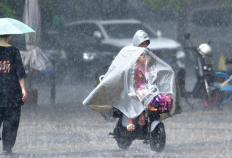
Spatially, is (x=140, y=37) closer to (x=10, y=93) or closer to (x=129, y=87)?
(x=129, y=87)

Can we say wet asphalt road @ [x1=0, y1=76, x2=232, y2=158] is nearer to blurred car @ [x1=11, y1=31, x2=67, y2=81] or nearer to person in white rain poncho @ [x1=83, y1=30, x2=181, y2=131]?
person in white rain poncho @ [x1=83, y1=30, x2=181, y2=131]

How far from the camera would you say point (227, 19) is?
32.3 m

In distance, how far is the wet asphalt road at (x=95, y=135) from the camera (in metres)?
11.7

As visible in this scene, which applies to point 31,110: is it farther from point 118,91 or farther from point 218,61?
point 218,61

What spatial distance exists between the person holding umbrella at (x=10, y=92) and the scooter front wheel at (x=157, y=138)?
169 cm

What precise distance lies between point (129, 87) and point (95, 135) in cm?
231

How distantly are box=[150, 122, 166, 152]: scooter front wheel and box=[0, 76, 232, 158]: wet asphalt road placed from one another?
0.27 feet

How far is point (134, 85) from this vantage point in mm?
11742

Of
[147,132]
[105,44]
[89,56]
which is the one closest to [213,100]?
[147,132]

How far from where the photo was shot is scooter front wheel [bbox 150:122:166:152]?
1159 centimetres

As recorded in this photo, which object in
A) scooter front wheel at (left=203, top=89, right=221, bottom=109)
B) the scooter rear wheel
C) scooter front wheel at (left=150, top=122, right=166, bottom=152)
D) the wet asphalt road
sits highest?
scooter front wheel at (left=150, top=122, right=166, bottom=152)

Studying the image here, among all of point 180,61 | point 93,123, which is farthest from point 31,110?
point 180,61

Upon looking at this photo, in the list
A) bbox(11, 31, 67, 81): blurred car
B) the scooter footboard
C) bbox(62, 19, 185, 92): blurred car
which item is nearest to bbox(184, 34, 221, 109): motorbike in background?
the scooter footboard

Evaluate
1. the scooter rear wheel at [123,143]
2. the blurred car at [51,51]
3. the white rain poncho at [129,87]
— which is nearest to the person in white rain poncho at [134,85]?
the white rain poncho at [129,87]
